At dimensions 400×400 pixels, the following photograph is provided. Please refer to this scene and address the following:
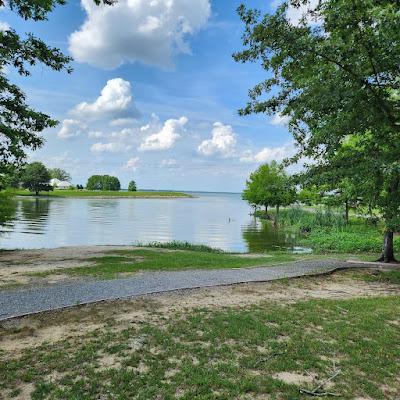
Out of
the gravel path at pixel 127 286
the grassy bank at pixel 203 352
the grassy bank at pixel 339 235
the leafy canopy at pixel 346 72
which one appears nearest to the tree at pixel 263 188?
the grassy bank at pixel 339 235

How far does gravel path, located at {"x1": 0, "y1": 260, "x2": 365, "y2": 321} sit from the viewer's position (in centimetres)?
737

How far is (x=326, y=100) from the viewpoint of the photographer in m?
7.34

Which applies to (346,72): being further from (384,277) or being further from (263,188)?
(263,188)

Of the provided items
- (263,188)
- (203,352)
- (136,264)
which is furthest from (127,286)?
(263,188)

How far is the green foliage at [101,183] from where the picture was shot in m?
156

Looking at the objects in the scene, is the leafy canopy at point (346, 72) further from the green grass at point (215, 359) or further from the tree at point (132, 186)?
the tree at point (132, 186)

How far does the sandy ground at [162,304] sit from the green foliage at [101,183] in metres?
154

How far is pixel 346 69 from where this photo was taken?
704 cm

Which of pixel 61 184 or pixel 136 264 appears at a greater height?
pixel 61 184

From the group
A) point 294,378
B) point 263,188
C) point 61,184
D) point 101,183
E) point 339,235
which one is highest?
point 101,183

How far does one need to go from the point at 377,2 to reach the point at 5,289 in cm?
1044

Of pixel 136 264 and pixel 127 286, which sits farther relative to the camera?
pixel 136 264

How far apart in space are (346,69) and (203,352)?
595 centimetres

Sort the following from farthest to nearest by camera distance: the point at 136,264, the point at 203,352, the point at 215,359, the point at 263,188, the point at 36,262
A: 1. the point at 263,188
2. the point at 36,262
3. the point at 136,264
4. the point at 203,352
5. the point at 215,359
